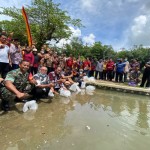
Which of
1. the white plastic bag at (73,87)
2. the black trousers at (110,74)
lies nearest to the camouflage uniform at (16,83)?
the white plastic bag at (73,87)

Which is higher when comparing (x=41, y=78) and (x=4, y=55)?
(x=4, y=55)

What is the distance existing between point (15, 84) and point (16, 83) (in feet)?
0.11

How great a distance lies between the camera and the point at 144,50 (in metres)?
62.2

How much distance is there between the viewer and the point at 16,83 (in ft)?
19.5

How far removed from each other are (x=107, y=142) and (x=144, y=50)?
60.3 m

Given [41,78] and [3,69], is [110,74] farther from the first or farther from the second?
[3,69]

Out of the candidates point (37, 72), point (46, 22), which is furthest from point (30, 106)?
point (46, 22)

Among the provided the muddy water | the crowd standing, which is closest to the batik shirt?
the crowd standing

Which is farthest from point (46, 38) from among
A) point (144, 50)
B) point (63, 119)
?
point (144, 50)

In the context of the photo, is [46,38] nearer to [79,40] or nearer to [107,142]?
[107,142]

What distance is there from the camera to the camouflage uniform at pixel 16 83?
5.59 meters

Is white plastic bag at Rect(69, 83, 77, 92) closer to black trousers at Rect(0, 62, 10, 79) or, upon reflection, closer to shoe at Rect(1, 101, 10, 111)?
black trousers at Rect(0, 62, 10, 79)

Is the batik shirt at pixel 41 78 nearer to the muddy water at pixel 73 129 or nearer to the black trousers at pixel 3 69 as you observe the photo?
the muddy water at pixel 73 129

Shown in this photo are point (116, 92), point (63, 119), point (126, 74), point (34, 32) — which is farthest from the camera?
point (34, 32)
